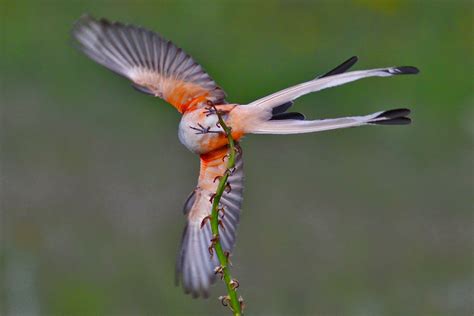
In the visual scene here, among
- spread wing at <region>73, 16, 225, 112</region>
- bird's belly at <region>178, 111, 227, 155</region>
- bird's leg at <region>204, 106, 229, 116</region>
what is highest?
spread wing at <region>73, 16, 225, 112</region>

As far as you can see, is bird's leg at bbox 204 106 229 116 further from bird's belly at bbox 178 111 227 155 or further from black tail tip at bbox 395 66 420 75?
black tail tip at bbox 395 66 420 75

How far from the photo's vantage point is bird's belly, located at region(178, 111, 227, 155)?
190 centimetres

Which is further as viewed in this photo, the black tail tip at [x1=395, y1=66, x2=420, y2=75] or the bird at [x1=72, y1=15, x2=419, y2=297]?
the bird at [x1=72, y1=15, x2=419, y2=297]

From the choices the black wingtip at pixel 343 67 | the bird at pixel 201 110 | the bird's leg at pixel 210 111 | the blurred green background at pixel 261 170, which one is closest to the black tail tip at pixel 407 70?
the bird at pixel 201 110

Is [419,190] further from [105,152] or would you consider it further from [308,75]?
[105,152]

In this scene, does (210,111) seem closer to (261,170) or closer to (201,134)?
(201,134)

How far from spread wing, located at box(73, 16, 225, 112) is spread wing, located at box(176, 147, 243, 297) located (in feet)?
0.46

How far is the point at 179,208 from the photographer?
519 centimetres

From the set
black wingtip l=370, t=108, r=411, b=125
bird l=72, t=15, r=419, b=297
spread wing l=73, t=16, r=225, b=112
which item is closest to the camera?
black wingtip l=370, t=108, r=411, b=125

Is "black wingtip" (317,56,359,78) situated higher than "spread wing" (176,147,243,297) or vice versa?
"black wingtip" (317,56,359,78)

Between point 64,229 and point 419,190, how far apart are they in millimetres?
1608

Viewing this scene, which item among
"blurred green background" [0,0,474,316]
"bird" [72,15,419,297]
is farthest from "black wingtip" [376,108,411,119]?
"blurred green background" [0,0,474,316]

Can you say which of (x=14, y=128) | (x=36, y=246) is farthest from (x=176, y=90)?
(x=14, y=128)

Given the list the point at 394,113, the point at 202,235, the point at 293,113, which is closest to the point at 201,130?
the point at 293,113
